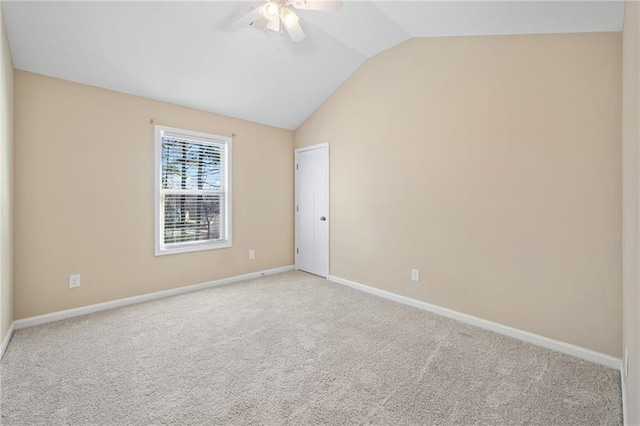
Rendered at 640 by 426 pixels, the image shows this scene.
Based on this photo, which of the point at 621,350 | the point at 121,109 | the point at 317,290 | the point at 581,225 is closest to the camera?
the point at 621,350

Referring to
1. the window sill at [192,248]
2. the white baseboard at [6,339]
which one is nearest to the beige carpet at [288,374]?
the white baseboard at [6,339]

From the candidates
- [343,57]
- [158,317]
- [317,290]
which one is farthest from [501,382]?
[343,57]

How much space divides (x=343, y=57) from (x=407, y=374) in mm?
3476

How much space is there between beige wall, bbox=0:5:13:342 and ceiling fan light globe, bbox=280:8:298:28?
2.09m

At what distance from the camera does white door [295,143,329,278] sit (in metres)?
4.45

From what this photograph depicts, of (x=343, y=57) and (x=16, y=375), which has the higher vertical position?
(x=343, y=57)

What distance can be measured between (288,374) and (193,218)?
2.67 m

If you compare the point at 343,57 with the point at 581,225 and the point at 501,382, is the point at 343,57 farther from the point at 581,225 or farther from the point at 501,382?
the point at 501,382

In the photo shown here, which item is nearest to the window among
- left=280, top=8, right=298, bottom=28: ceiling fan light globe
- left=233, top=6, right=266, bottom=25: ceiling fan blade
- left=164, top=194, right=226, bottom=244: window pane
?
left=164, top=194, right=226, bottom=244: window pane

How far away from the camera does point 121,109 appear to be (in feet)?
10.8

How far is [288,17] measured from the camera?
7.85 ft

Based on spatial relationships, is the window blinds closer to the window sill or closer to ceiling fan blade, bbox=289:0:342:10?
the window sill

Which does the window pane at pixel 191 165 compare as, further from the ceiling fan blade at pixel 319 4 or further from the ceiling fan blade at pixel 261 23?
the ceiling fan blade at pixel 319 4

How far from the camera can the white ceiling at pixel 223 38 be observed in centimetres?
234
